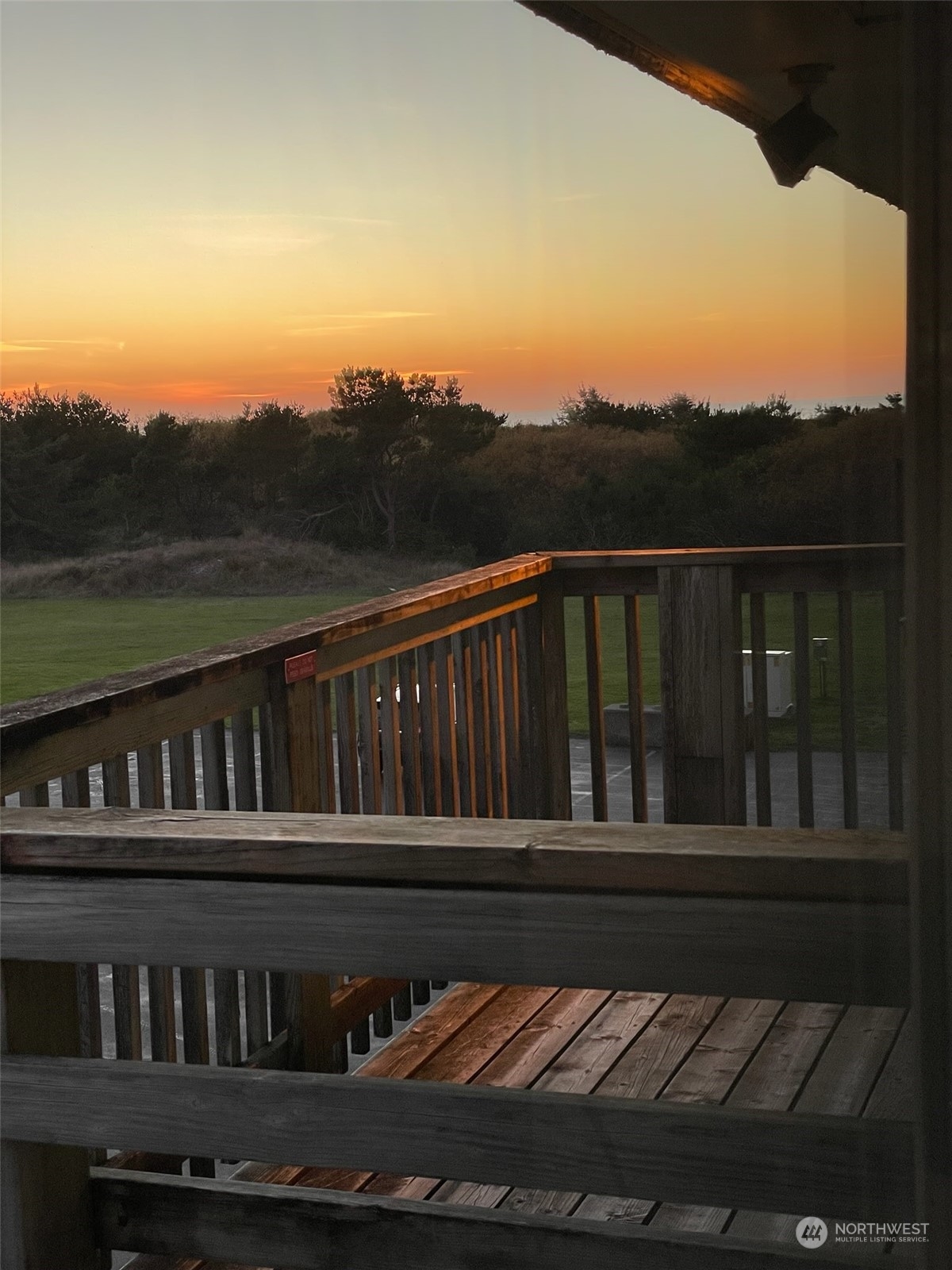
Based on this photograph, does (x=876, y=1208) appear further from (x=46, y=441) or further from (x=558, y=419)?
(x=46, y=441)

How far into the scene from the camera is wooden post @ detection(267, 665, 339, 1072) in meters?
1.68

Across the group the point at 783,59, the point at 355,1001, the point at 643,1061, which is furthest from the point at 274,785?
the point at 783,59

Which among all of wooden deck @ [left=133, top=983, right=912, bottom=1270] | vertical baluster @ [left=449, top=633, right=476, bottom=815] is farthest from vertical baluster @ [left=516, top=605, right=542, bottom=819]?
wooden deck @ [left=133, top=983, right=912, bottom=1270]

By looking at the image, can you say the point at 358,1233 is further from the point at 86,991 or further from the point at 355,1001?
the point at 355,1001

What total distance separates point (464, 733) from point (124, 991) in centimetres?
90

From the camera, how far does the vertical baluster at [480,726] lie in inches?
86.2

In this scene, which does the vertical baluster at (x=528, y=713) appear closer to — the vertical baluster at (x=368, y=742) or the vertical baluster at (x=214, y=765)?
the vertical baluster at (x=368, y=742)

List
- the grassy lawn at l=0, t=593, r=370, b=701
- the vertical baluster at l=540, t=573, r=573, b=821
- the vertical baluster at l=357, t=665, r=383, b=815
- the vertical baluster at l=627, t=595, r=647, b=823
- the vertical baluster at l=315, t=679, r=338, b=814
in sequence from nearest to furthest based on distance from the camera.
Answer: the grassy lawn at l=0, t=593, r=370, b=701, the vertical baluster at l=627, t=595, r=647, b=823, the vertical baluster at l=315, t=679, r=338, b=814, the vertical baluster at l=357, t=665, r=383, b=815, the vertical baluster at l=540, t=573, r=573, b=821

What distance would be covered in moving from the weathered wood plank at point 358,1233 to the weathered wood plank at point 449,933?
0.20m

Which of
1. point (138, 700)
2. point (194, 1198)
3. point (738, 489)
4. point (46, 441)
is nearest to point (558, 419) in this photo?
point (738, 489)

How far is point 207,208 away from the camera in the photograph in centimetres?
95

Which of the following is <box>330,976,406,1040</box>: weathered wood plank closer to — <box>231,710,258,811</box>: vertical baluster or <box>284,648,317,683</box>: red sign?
<box>231,710,258,811</box>: vertical baluster

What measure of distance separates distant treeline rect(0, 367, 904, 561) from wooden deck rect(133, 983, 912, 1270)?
318mm

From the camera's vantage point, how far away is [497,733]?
2.24 meters
